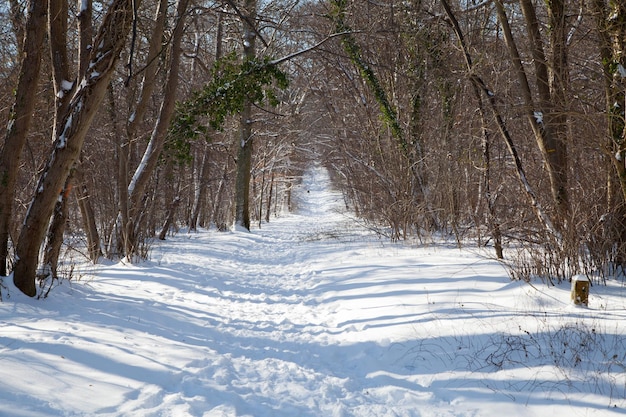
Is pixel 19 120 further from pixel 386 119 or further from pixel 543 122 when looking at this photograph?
pixel 386 119

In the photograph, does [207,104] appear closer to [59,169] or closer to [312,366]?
[59,169]

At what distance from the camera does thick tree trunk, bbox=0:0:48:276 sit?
5395mm

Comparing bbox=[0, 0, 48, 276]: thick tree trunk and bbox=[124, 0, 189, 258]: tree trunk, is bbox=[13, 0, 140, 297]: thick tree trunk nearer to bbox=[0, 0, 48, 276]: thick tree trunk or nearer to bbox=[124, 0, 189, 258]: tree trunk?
bbox=[0, 0, 48, 276]: thick tree trunk

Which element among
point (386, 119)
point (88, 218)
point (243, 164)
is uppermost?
point (386, 119)

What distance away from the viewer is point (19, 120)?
541 cm

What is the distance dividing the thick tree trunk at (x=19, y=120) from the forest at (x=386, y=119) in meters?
0.02

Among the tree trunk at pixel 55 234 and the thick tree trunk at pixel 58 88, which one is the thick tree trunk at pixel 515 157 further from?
the tree trunk at pixel 55 234

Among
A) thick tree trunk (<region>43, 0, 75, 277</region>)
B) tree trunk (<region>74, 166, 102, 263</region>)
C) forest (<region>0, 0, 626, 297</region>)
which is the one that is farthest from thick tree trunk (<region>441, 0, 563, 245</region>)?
tree trunk (<region>74, 166, 102, 263</region>)

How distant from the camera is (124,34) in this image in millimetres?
5172

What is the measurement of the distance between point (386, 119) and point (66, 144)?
800 cm

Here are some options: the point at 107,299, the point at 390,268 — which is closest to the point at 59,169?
the point at 107,299

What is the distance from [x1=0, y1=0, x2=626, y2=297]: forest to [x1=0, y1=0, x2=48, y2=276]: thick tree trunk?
2 cm

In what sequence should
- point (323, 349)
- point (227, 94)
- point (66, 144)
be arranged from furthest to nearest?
point (227, 94) < point (66, 144) < point (323, 349)

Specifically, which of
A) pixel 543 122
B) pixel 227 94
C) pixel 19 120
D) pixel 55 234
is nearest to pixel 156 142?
pixel 227 94
